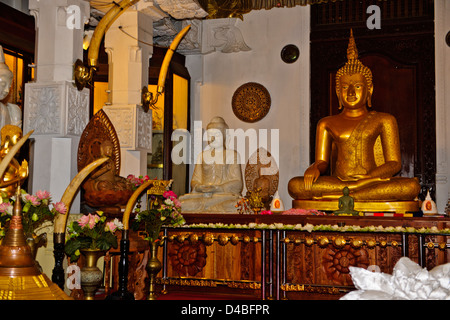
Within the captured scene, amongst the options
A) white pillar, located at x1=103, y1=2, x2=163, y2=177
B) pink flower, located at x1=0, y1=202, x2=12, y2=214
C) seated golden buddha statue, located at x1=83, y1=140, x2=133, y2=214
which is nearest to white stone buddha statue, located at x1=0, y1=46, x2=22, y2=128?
seated golden buddha statue, located at x1=83, y1=140, x2=133, y2=214

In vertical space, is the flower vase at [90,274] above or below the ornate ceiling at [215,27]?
below

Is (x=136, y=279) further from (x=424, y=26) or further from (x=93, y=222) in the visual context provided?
(x=424, y=26)

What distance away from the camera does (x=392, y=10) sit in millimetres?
8164

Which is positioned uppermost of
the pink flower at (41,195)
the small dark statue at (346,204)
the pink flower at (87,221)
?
the pink flower at (41,195)

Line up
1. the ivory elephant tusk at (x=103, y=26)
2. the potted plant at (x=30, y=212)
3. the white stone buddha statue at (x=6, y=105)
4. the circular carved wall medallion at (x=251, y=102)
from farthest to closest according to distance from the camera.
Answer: the circular carved wall medallion at (x=251, y=102)
the ivory elephant tusk at (x=103, y=26)
the white stone buddha statue at (x=6, y=105)
the potted plant at (x=30, y=212)

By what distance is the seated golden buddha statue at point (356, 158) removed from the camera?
22.7ft

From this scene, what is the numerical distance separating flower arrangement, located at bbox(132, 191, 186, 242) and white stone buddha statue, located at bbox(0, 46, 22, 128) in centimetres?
151

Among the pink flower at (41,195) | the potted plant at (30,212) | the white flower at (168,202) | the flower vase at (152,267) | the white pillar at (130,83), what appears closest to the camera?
the potted plant at (30,212)

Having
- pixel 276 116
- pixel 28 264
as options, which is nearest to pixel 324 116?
pixel 276 116

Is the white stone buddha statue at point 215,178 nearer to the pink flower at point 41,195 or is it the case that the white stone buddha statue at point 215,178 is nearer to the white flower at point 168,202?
the white flower at point 168,202

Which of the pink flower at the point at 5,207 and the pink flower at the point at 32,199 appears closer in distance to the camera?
the pink flower at the point at 5,207

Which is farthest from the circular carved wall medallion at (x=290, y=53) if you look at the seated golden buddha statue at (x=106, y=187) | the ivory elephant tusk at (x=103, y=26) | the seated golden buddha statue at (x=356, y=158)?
the seated golden buddha statue at (x=106, y=187)

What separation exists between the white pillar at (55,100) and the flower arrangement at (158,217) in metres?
0.88

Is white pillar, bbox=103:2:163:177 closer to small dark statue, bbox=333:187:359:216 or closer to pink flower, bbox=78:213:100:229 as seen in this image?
small dark statue, bbox=333:187:359:216
